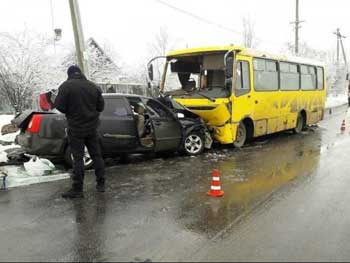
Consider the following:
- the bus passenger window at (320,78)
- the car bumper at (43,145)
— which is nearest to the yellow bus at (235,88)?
the bus passenger window at (320,78)

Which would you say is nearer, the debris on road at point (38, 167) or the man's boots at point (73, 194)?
the man's boots at point (73, 194)

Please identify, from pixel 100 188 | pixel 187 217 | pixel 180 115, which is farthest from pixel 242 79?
pixel 187 217

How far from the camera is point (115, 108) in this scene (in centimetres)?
952

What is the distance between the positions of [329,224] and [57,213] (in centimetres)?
343

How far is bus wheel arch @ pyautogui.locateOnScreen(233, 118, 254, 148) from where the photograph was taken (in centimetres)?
1224

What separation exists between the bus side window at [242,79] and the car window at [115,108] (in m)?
3.35

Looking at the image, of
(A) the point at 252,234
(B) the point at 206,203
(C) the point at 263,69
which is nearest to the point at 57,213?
(B) the point at 206,203

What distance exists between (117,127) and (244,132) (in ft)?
14.5

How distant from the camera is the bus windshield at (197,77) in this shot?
39.0 feet

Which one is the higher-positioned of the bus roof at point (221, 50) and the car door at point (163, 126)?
the bus roof at point (221, 50)

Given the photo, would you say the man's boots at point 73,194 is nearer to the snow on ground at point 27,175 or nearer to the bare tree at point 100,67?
the snow on ground at point 27,175

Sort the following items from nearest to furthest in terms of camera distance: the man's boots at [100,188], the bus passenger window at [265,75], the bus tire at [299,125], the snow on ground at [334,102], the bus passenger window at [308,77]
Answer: the man's boots at [100,188] < the bus passenger window at [265,75] < the bus passenger window at [308,77] < the bus tire at [299,125] < the snow on ground at [334,102]

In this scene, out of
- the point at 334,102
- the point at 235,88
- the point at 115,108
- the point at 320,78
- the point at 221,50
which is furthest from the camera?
the point at 334,102

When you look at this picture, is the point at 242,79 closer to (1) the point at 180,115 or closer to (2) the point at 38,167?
(1) the point at 180,115
